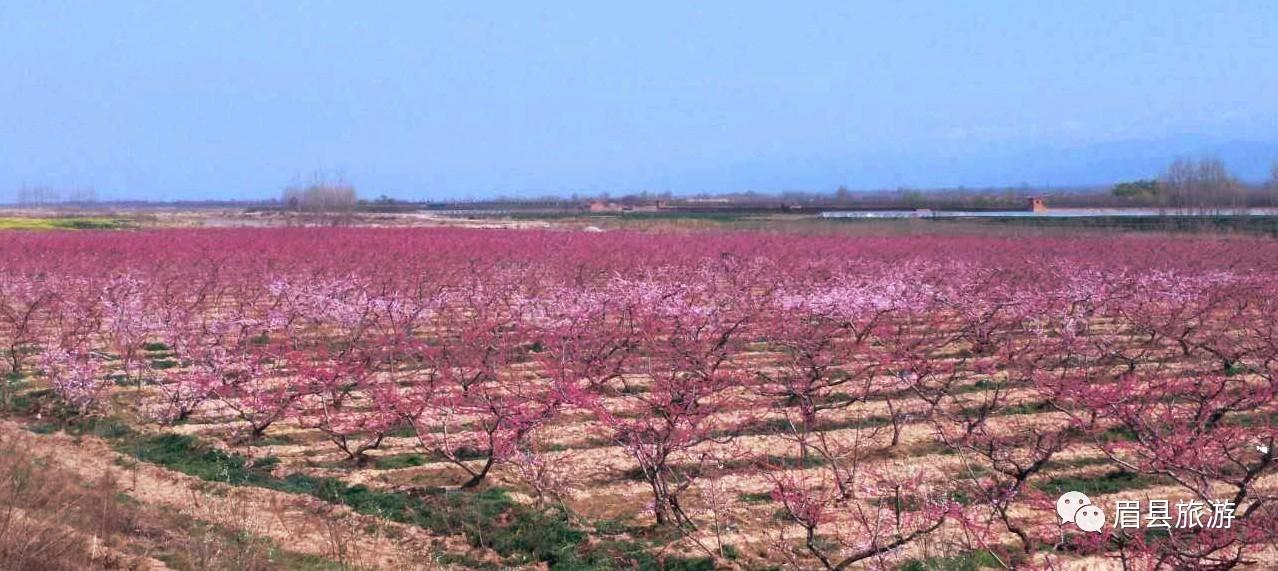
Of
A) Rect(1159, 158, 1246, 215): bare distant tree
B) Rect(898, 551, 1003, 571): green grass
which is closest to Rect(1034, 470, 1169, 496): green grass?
Rect(898, 551, 1003, 571): green grass

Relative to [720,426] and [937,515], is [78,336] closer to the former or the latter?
[720,426]

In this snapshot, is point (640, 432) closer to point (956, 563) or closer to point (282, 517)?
point (956, 563)

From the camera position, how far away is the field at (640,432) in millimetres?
6203

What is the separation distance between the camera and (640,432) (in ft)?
22.9

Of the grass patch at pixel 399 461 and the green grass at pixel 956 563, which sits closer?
the green grass at pixel 956 563

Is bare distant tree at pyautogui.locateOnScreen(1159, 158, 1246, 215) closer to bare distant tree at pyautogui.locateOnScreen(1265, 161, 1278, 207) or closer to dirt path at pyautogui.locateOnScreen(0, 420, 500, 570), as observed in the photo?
bare distant tree at pyautogui.locateOnScreen(1265, 161, 1278, 207)

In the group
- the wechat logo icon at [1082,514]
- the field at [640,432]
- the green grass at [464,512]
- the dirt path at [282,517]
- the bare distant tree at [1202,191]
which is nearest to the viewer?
the wechat logo icon at [1082,514]

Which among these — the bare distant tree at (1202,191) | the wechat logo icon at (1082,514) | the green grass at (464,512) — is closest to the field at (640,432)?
the green grass at (464,512)

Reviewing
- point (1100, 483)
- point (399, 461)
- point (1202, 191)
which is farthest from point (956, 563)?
point (1202, 191)

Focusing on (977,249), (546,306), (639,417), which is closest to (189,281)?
(546,306)

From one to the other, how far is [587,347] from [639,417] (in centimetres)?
317

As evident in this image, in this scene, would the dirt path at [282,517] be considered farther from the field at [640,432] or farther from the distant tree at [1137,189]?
the distant tree at [1137,189]

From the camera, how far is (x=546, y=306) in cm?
1315

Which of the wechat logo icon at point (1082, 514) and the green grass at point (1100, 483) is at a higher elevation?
the wechat logo icon at point (1082, 514)
